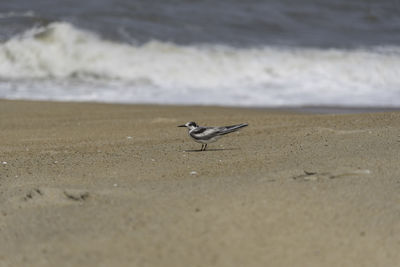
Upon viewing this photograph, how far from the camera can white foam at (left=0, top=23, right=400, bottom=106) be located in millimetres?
13734

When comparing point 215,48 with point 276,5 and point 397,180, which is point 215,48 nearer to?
point 276,5

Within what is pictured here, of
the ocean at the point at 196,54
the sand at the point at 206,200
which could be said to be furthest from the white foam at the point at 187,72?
the sand at the point at 206,200

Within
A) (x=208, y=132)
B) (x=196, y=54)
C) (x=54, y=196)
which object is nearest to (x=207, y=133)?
(x=208, y=132)

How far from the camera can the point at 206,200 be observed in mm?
5121

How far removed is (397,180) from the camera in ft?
18.8

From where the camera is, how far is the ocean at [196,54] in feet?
46.1

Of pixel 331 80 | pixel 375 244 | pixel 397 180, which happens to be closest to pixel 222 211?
pixel 375 244

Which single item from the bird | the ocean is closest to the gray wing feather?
the bird

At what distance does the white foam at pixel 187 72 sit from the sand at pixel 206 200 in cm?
503

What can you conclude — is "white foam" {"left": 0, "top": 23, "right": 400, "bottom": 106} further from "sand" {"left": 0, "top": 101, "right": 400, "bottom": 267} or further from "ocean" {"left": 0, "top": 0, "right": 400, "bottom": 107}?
"sand" {"left": 0, "top": 101, "right": 400, "bottom": 267}

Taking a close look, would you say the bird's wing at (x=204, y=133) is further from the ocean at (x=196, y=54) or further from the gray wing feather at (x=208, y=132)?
the ocean at (x=196, y=54)

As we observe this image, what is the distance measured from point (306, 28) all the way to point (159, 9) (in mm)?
3951

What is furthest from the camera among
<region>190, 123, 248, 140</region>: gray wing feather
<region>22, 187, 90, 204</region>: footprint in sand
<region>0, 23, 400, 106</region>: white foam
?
<region>0, 23, 400, 106</region>: white foam

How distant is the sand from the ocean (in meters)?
5.24
